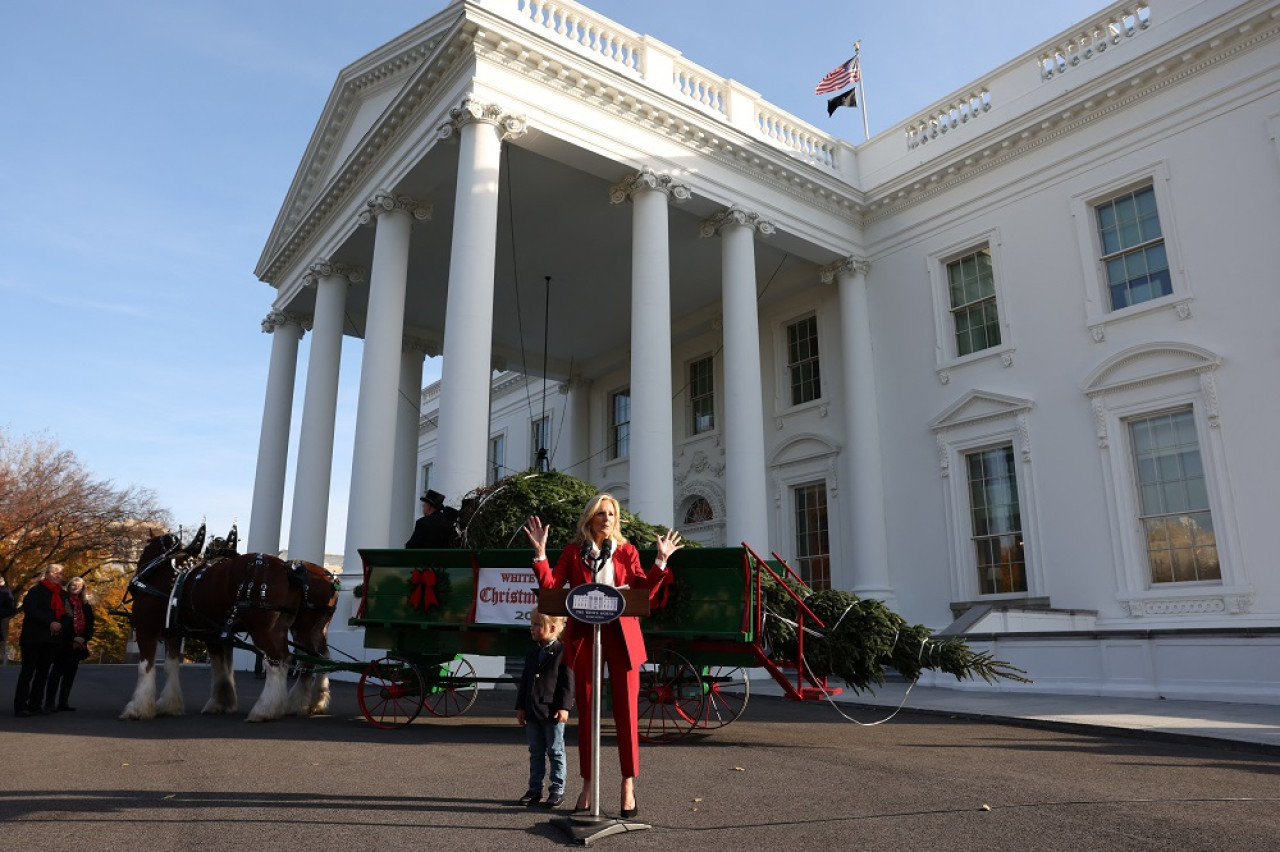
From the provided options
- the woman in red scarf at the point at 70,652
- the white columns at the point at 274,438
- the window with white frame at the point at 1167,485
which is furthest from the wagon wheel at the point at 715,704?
the white columns at the point at 274,438

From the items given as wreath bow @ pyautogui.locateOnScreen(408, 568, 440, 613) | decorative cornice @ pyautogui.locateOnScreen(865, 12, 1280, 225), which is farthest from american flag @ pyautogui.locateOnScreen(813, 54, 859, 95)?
wreath bow @ pyautogui.locateOnScreen(408, 568, 440, 613)

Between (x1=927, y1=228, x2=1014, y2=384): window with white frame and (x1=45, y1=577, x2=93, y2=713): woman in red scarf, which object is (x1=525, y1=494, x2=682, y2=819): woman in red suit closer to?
(x1=45, y1=577, x2=93, y2=713): woman in red scarf

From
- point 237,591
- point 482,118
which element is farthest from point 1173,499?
point 237,591

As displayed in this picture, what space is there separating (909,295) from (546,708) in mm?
15324

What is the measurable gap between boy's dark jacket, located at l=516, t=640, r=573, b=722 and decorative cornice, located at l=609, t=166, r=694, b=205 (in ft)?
40.0

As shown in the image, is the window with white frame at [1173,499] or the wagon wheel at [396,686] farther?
the window with white frame at [1173,499]

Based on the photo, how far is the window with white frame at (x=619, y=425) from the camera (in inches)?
977

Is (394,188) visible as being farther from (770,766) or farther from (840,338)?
(770,766)

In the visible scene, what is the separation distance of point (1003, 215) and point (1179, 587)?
7.59 meters

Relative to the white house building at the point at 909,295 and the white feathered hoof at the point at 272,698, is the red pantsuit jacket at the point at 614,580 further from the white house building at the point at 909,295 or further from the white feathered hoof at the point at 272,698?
the white house building at the point at 909,295

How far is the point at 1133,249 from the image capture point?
14.5m

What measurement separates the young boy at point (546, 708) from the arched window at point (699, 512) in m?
16.9

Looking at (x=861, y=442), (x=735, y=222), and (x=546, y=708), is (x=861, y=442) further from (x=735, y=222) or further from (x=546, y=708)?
(x=546, y=708)

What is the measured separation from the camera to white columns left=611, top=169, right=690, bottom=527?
47.4ft
